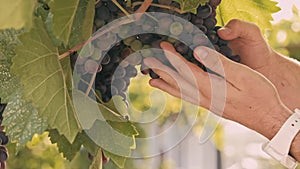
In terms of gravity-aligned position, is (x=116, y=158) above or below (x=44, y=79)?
below

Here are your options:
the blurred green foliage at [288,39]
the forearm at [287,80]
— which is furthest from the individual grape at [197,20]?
the blurred green foliage at [288,39]

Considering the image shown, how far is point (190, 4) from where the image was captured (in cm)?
62

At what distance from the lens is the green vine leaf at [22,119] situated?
1.94ft

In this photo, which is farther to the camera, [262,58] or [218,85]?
[262,58]

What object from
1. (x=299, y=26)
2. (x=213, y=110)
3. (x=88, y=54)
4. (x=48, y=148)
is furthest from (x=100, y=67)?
(x=299, y=26)

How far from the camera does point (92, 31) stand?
63 cm

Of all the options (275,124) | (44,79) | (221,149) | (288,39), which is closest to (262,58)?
(275,124)

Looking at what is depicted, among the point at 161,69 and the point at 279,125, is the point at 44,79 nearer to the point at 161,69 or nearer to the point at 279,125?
the point at 161,69

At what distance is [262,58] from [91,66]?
370mm

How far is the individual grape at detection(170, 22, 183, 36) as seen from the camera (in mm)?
632

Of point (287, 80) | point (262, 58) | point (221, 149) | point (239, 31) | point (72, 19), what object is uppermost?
point (72, 19)

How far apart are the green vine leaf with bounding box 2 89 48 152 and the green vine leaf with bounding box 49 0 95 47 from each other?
7 centimetres

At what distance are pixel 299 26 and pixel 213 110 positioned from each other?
338 cm

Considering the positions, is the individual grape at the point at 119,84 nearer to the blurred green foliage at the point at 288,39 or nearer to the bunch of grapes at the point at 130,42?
the bunch of grapes at the point at 130,42
